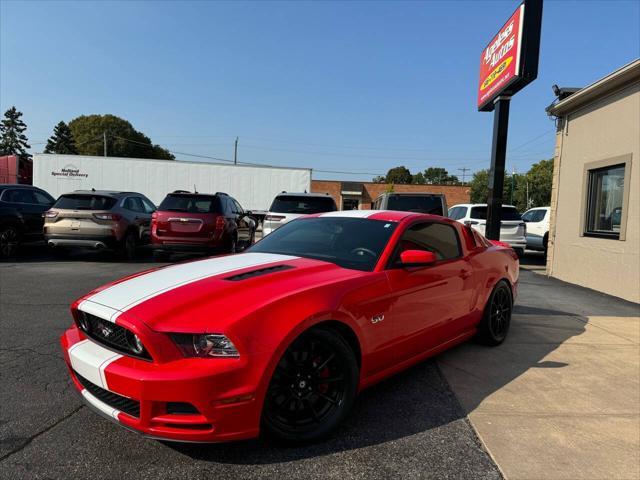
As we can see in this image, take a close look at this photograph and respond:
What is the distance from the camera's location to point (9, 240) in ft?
32.9

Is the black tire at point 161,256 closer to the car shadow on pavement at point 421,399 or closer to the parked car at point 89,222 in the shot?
the parked car at point 89,222

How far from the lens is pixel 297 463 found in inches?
95.3

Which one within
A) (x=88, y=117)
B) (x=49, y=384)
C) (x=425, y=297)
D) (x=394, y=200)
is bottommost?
(x=49, y=384)

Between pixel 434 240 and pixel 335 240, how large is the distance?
0.94 meters

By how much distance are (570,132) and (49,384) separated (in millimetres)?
11027

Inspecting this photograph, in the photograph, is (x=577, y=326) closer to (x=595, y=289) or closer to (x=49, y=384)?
(x=595, y=289)

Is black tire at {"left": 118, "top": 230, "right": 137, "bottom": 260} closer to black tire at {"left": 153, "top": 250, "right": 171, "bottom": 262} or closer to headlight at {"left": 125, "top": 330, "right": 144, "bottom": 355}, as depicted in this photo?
black tire at {"left": 153, "top": 250, "right": 171, "bottom": 262}

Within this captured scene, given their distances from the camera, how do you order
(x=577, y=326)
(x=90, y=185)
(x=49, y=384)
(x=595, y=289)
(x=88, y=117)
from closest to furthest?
(x=49, y=384) → (x=577, y=326) → (x=595, y=289) → (x=90, y=185) → (x=88, y=117)

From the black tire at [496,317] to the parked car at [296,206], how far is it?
17.1 ft

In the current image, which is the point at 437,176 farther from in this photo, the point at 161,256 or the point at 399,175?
the point at 161,256

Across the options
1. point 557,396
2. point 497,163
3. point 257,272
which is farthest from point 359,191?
point 257,272

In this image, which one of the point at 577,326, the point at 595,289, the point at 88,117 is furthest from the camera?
the point at 88,117

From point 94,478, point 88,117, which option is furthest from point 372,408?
point 88,117

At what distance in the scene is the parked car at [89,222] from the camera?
962 centimetres
